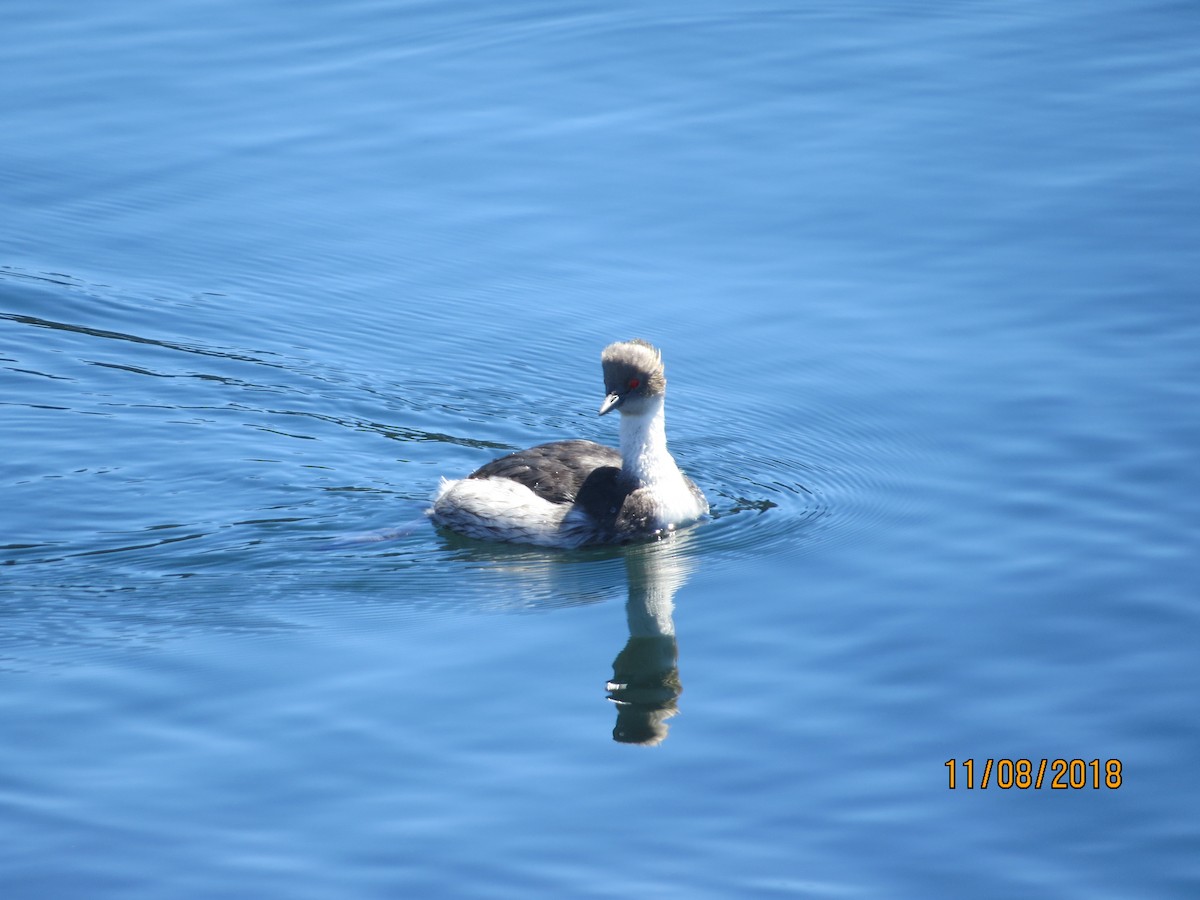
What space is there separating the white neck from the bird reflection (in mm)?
470

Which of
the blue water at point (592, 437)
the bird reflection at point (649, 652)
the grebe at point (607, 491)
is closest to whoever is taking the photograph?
the blue water at point (592, 437)

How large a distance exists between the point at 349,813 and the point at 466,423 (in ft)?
18.9

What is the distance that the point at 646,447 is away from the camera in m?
12.4

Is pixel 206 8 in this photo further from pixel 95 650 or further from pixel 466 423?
pixel 95 650

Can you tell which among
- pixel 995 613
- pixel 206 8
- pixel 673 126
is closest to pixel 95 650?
pixel 995 613

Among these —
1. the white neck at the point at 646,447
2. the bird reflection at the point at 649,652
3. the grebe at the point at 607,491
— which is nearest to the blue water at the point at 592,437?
the bird reflection at the point at 649,652

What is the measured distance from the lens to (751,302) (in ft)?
50.6

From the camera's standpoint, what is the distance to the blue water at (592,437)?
28.6 ft

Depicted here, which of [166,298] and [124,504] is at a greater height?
[166,298]

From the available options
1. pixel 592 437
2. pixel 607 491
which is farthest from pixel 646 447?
pixel 592 437
